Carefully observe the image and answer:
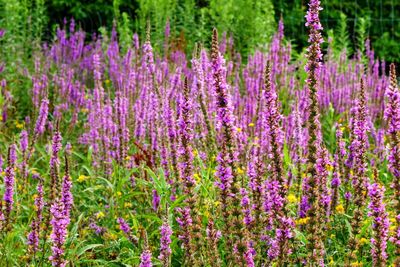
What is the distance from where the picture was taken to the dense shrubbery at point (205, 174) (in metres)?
2.55

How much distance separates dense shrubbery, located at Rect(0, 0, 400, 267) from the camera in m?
2.55

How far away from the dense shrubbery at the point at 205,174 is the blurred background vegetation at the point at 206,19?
540 mm

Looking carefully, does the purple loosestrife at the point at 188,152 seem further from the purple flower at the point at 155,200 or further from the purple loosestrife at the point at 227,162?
the purple flower at the point at 155,200

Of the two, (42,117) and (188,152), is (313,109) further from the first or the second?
(42,117)

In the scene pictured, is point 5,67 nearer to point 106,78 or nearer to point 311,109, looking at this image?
point 106,78

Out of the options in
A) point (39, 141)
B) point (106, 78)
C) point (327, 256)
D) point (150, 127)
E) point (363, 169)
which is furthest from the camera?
point (106, 78)

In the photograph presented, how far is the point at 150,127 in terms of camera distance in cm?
473

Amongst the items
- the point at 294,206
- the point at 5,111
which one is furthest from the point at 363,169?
the point at 5,111

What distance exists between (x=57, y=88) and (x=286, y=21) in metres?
5.94

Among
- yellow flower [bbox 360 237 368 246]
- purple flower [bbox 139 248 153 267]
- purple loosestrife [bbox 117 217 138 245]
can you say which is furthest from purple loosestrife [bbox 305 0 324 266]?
purple loosestrife [bbox 117 217 138 245]

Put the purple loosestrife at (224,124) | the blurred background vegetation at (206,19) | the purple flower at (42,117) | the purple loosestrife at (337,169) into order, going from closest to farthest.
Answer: the purple loosestrife at (224,124), the purple loosestrife at (337,169), the purple flower at (42,117), the blurred background vegetation at (206,19)

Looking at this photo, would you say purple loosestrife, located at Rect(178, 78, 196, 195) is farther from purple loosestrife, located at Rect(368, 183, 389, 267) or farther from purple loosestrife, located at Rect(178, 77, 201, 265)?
purple loosestrife, located at Rect(368, 183, 389, 267)

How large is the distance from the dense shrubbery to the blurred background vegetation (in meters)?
0.54

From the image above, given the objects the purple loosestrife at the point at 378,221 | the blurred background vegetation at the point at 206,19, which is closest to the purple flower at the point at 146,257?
the purple loosestrife at the point at 378,221
